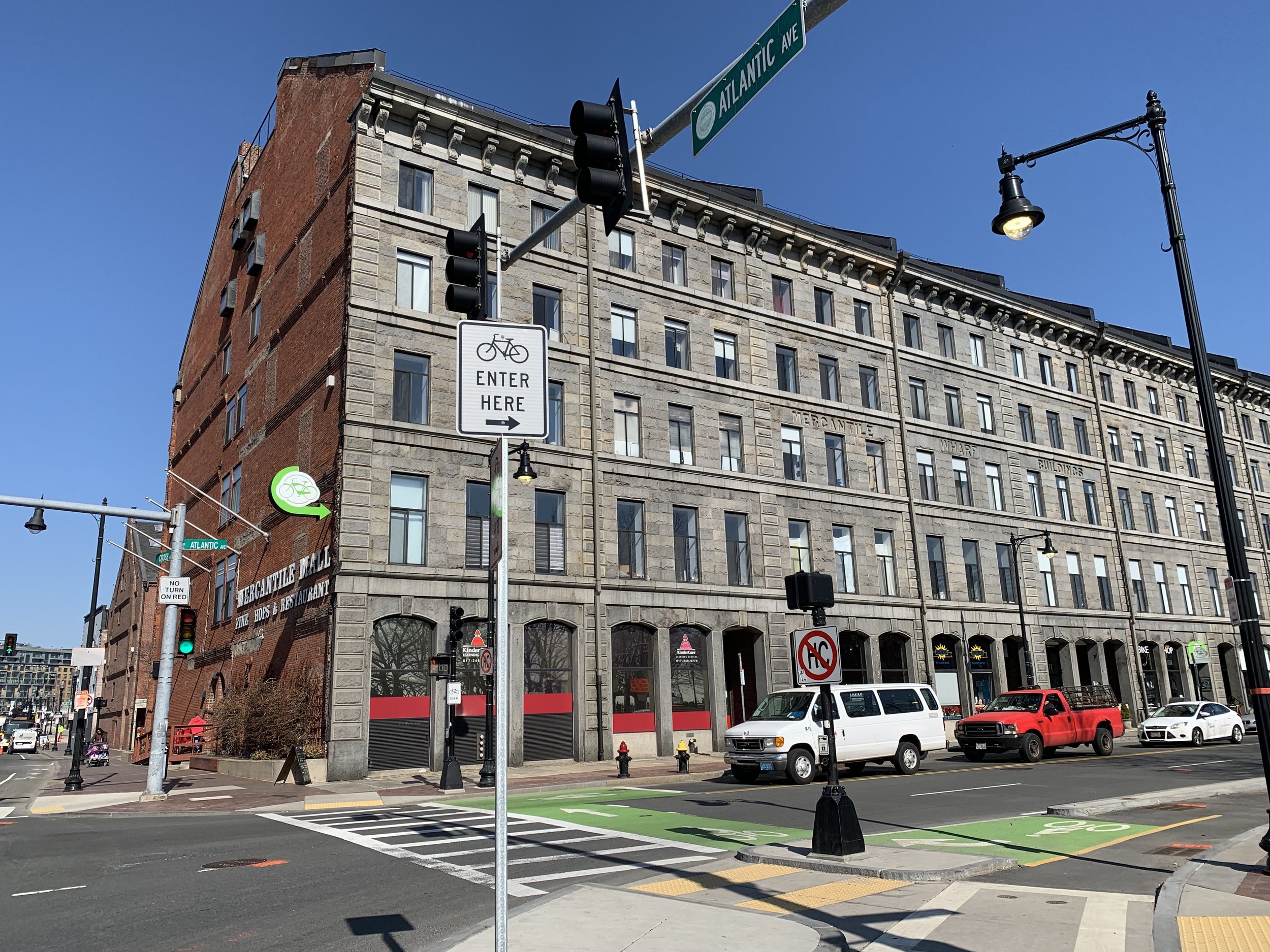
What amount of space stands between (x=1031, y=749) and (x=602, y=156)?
23.3 meters

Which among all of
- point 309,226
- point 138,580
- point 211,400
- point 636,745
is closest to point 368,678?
point 636,745

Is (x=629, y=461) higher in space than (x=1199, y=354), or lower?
higher

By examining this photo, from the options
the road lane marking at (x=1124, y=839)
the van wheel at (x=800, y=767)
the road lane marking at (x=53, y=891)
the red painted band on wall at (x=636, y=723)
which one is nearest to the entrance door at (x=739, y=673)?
the red painted band on wall at (x=636, y=723)

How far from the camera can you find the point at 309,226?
3309cm

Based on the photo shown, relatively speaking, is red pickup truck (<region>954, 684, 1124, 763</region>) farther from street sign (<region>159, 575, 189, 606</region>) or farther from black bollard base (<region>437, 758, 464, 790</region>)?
street sign (<region>159, 575, 189, 606</region>)

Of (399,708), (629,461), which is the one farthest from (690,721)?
(399,708)

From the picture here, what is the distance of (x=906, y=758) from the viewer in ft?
75.0

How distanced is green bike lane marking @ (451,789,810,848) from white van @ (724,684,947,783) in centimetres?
232

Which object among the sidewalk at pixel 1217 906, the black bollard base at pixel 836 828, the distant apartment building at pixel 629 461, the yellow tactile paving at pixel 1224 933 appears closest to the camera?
the yellow tactile paving at pixel 1224 933

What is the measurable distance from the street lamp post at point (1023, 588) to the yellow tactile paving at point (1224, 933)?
32.2m

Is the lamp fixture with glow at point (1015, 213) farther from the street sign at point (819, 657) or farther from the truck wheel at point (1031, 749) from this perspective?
the truck wheel at point (1031, 749)

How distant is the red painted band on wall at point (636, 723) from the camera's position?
2983 centimetres

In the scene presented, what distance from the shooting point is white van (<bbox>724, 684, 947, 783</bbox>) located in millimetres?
20766

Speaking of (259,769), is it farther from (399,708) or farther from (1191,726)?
(1191,726)
